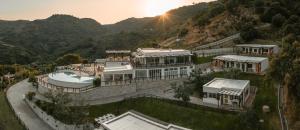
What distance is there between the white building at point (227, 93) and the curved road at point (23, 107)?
2277 cm

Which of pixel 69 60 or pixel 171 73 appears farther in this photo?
pixel 69 60

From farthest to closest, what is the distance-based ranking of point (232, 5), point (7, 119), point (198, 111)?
point (232, 5), point (7, 119), point (198, 111)

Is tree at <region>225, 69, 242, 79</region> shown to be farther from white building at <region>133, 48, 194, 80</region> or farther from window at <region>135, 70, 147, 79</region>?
window at <region>135, 70, 147, 79</region>

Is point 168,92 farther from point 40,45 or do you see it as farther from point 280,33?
point 40,45

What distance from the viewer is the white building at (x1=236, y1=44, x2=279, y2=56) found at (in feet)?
191

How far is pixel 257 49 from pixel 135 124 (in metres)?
38.9

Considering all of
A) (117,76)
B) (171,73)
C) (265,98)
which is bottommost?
(265,98)

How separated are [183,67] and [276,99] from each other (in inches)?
728

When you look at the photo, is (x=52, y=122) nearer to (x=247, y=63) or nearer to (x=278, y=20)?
(x=247, y=63)

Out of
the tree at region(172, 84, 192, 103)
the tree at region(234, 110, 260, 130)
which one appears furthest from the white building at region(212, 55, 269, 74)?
the tree at region(234, 110, 260, 130)

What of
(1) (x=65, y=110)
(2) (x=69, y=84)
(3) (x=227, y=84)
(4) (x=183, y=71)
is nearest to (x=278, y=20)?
(4) (x=183, y=71)

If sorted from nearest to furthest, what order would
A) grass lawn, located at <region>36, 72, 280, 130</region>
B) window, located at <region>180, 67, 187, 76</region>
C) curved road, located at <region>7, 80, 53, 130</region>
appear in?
grass lawn, located at <region>36, 72, 280, 130</region> < curved road, located at <region>7, 80, 53, 130</region> < window, located at <region>180, 67, 187, 76</region>

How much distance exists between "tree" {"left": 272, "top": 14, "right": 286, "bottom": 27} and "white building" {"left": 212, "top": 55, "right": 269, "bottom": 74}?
23.6m

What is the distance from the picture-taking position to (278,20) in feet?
232
